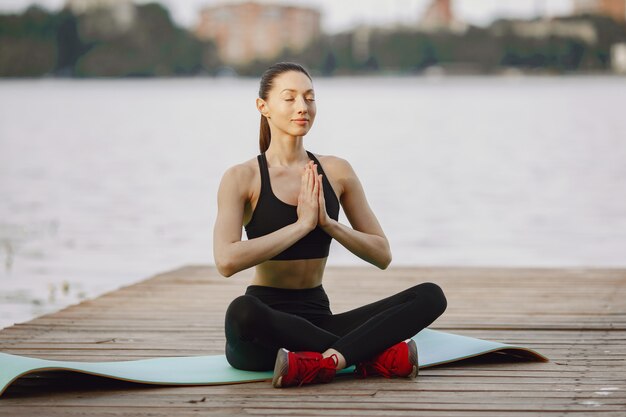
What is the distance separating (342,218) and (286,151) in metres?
9.96

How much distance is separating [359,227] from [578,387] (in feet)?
3.13

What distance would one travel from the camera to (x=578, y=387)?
3.62 m

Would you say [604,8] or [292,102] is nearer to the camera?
[292,102]

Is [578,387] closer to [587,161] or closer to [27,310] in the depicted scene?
[27,310]

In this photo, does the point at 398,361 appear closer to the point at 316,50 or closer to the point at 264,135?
the point at 264,135

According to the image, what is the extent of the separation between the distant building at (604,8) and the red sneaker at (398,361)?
71653 mm

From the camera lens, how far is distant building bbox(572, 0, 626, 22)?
236 feet

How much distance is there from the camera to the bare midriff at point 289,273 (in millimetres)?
3746

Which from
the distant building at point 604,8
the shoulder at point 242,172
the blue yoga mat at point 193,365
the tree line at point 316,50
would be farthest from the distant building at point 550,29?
the shoulder at point 242,172

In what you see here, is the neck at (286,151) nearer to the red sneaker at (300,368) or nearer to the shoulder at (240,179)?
the shoulder at (240,179)

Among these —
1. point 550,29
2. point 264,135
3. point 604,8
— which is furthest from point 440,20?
point 264,135

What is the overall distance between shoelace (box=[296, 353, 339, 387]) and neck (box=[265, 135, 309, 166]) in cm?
72

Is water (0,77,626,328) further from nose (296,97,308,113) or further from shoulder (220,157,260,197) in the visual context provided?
nose (296,97,308,113)

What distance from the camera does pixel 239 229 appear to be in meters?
3.67
